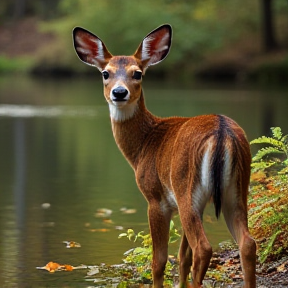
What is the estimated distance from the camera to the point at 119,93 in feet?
25.2

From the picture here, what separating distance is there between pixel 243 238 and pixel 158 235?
2.90ft

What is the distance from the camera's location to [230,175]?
688cm

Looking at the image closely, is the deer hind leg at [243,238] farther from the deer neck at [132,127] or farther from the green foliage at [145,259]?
the green foliage at [145,259]

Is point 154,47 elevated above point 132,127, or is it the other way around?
point 154,47

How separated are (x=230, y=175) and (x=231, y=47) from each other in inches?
2091

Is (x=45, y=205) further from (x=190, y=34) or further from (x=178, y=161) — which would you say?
(x=190, y=34)

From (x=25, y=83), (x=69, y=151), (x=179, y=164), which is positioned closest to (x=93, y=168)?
(x=69, y=151)

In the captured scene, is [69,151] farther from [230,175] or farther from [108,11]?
[108,11]

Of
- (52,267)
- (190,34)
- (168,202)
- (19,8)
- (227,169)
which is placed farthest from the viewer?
(19,8)

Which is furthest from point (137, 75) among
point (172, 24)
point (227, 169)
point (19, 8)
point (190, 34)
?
point (19, 8)

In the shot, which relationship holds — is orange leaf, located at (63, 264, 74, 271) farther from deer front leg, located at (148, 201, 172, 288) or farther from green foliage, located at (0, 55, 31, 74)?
green foliage, located at (0, 55, 31, 74)

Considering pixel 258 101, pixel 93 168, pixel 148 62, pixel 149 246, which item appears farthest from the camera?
pixel 258 101

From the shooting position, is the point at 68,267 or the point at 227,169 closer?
the point at 227,169

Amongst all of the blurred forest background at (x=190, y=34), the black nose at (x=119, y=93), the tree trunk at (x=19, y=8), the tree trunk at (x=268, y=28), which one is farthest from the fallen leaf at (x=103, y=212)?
the tree trunk at (x=19, y=8)
